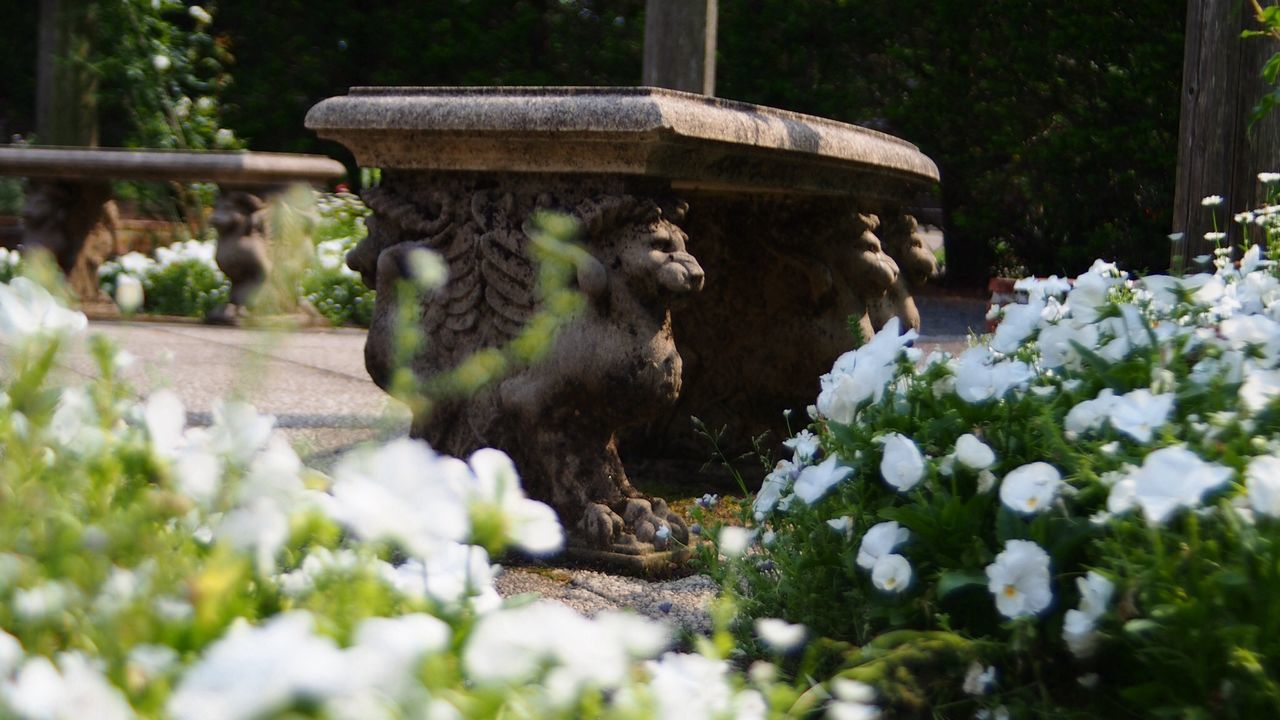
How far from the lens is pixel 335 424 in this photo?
418cm

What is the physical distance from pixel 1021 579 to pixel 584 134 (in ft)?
4.82

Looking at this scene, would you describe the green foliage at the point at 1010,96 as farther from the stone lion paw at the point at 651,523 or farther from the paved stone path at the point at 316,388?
the stone lion paw at the point at 651,523

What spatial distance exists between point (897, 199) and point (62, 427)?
3009 millimetres

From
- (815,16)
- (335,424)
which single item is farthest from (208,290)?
(815,16)

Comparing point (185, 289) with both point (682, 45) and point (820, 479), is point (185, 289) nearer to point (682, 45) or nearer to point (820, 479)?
point (682, 45)

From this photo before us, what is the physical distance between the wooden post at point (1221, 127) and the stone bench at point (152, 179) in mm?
4342

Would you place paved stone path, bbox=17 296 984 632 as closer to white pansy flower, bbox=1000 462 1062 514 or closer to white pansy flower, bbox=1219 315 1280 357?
white pansy flower, bbox=1000 462 1062 514

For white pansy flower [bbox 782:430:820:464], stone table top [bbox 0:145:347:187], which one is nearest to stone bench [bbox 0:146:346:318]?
stone table top [bbox 0:145:347:187]

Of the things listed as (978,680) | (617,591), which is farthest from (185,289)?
(978,680)

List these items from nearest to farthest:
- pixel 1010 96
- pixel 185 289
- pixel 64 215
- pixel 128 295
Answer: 1. pixel 128 295
2. pixel 64 215
3. pixel 185 289
4. pixel 1010 96

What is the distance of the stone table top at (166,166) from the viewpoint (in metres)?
6.93

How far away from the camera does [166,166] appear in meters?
7.10

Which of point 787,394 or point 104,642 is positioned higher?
point 104,642

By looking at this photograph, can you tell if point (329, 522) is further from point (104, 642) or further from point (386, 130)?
point (386, 130)
